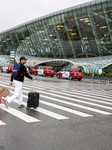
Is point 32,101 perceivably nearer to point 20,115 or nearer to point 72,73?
point 20,115

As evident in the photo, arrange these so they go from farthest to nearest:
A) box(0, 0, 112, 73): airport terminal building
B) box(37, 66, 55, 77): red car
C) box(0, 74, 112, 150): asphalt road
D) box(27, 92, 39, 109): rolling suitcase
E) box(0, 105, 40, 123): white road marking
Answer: box(0, 0, 112, 73): airport terminal building → box(37, 66, 55, 77): red car → box(27, 92, 39, 109): rolling suitcase → box(0, 105, 40, 123): white road marking → box(0, 74, 112, 150): asphalt road

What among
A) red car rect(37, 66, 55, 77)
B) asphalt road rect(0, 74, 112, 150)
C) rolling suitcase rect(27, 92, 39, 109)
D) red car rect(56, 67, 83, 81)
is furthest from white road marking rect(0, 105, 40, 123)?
red car rect(37, 66, 55, 77)

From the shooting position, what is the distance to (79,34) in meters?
46.8

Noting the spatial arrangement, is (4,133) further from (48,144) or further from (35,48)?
(35,48)

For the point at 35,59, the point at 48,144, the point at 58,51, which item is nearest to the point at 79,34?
the point at 58,51

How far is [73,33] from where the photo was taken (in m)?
47.8

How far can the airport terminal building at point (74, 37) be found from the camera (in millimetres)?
41688

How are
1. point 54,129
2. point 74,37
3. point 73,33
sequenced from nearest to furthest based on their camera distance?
point 54,129, point 73,33, point 74,37

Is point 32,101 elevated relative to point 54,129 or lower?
elevated

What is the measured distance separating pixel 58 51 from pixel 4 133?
49.6 metres

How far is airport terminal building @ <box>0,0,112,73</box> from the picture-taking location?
1641 inches

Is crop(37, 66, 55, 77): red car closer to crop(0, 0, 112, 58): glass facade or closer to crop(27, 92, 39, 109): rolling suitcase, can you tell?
crop(0, 0, 112, 58): glass facade

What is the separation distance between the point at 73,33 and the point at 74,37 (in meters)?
0.98

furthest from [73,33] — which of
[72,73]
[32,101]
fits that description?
[32,101]
